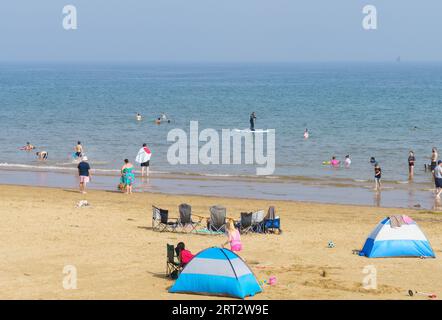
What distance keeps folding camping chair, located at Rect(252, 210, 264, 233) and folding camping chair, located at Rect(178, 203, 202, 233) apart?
150cm

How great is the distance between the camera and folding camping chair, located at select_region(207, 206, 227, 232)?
2122 centimetres

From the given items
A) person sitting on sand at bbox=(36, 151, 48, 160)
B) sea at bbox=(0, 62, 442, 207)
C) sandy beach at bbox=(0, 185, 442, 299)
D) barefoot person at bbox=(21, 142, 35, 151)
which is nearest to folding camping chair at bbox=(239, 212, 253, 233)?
sandy beach at bbox=(0, 185, 442, 299)

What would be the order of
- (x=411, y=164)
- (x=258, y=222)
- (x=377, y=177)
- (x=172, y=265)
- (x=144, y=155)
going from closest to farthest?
(x=172, y=265) < (x=258, y=222) < (x=377, y=177) < (x=144, y=155) < (x=411, y=164)

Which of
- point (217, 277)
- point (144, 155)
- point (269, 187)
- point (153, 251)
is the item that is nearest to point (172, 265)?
point (217, 277)

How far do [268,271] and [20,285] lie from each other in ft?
17.0

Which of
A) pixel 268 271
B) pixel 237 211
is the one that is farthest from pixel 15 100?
pixel 268 271

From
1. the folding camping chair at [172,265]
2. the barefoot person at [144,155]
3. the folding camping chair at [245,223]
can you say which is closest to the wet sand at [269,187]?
the barefoot person at [144,155]

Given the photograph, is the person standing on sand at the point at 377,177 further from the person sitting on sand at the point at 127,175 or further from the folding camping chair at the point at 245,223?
the folding camping chair at the point at 245,223

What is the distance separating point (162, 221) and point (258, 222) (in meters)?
2.61

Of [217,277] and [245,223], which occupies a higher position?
[245,223]

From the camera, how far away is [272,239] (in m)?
20.8

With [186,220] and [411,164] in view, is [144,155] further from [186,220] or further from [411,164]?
[186,220]

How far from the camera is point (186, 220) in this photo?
70.8ft
